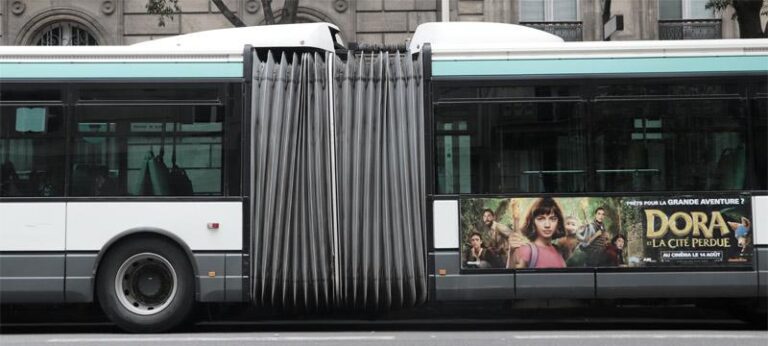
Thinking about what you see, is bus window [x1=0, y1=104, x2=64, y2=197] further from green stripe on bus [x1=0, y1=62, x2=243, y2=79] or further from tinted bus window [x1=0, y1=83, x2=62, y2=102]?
green stripe on bus [x1=0, y1=62, x2=243, y2=79]

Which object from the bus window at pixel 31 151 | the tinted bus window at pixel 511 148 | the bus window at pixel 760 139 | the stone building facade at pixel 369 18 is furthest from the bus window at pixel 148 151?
the stone building facade at pixel 369 18

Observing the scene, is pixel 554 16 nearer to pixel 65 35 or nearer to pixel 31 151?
pixel 65 35

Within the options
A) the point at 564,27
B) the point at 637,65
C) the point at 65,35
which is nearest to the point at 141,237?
the point at 637,65

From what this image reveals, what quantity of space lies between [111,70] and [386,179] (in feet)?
9.35

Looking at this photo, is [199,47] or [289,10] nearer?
[199,47]

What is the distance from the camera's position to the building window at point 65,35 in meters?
19.5

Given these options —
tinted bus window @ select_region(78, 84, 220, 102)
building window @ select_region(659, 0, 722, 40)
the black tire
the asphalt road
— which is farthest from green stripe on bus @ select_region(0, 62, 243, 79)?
building window @ select_region(659, 0, 722, 40)

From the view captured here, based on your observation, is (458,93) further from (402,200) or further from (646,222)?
(646,222)

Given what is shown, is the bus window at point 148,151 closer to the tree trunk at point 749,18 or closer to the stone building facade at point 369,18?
the tree trunk at point 749,18

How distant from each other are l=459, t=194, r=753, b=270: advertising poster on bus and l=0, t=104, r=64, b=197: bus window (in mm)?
3928

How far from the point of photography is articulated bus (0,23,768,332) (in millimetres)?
8602

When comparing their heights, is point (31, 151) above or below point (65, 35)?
below

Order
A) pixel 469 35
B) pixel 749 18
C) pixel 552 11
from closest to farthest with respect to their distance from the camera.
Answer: pixel 469 35, pixel 749 18, pixel 552 11

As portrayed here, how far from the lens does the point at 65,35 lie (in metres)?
19.6
